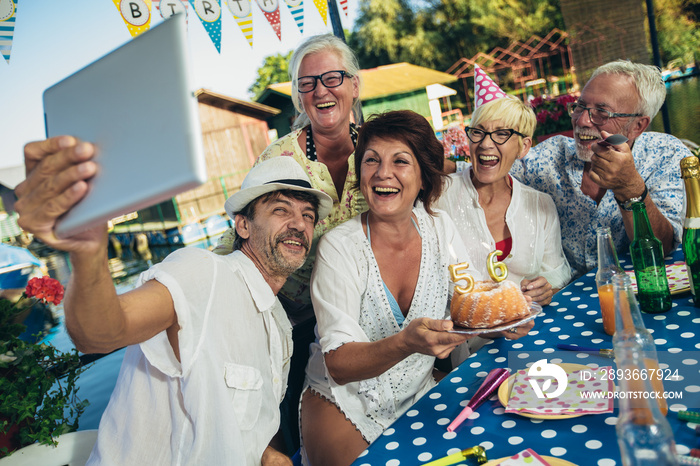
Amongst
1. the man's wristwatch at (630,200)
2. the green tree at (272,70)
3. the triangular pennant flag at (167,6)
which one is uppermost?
the green tree at (272,70)

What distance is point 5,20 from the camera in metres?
3.01

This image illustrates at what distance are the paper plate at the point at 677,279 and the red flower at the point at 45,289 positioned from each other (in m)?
2.69

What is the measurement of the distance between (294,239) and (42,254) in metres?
31.5

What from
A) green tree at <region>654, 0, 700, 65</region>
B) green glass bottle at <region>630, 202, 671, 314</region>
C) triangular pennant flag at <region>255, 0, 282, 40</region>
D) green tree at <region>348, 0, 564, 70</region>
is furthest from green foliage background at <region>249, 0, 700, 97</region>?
green glass bottle at <region>630, 202, 671, 314</region>

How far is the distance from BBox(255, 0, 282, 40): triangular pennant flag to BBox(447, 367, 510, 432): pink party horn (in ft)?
12.5

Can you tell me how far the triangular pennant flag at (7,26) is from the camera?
118 inches

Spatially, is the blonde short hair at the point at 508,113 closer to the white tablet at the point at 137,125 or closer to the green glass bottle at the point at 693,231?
the green glass bottle at the point at 693,231

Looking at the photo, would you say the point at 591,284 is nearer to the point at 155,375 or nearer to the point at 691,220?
the point at 691,220

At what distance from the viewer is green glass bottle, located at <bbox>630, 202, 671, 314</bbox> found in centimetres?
160

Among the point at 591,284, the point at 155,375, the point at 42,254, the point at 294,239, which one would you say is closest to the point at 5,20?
the point at 294,239

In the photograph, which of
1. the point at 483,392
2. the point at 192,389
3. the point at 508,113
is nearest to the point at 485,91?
the point at 508,113

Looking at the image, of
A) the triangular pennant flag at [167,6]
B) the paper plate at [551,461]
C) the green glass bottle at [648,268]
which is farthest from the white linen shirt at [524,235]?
the triangular pennant flag at [167,6]

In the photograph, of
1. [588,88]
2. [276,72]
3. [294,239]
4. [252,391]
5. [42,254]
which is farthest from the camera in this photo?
[276,72]

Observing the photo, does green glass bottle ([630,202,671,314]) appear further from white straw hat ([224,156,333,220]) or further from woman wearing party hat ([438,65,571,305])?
white straw hat ([224,156,333,220])
